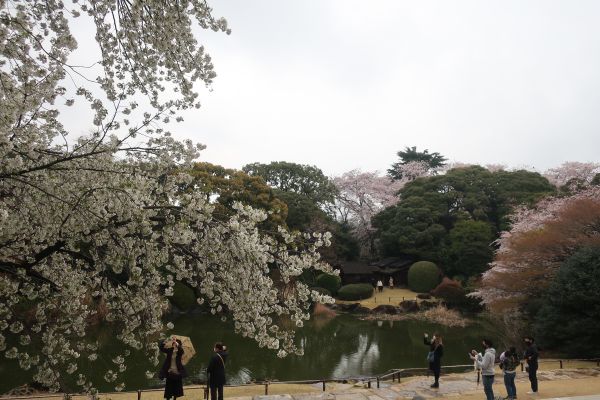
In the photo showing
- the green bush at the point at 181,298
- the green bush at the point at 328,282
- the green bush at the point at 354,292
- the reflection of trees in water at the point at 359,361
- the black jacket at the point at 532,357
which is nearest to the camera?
the black jacket at the point at 532,357

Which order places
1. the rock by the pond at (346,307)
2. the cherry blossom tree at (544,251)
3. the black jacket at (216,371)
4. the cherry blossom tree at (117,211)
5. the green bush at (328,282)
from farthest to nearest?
the green bush at (328,282) < the rock by the pond at (346,307) < the cherry blossom tree at (544,251) < the black jacket at (216,371) < the cherry blossom tree at (117,211)

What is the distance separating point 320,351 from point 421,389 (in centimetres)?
884

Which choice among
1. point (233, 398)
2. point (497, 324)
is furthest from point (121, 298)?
point (497, 324)

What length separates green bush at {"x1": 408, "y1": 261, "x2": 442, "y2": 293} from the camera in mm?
32906

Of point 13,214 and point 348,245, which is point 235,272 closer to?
point 13,214

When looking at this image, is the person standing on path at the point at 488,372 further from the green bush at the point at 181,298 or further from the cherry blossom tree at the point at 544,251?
the green bush at the point at 181,298

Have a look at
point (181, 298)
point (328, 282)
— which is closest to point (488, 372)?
point (181, 298)

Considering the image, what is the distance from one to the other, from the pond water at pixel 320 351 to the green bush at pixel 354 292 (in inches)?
226

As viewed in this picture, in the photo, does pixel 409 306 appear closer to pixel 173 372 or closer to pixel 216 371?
pixel 216 371

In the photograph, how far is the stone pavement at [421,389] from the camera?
8359 millimetres

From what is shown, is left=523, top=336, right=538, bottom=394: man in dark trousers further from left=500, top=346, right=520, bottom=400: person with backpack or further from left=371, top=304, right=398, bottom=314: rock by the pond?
left=371, top=304, right=398, bottom=314: rock by the pond

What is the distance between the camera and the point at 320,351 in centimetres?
1741

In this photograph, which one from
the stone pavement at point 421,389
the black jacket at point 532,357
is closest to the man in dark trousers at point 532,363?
the black jacket at point 532,357

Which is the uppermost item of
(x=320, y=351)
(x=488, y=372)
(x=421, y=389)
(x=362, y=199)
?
(x=362, y=199)
